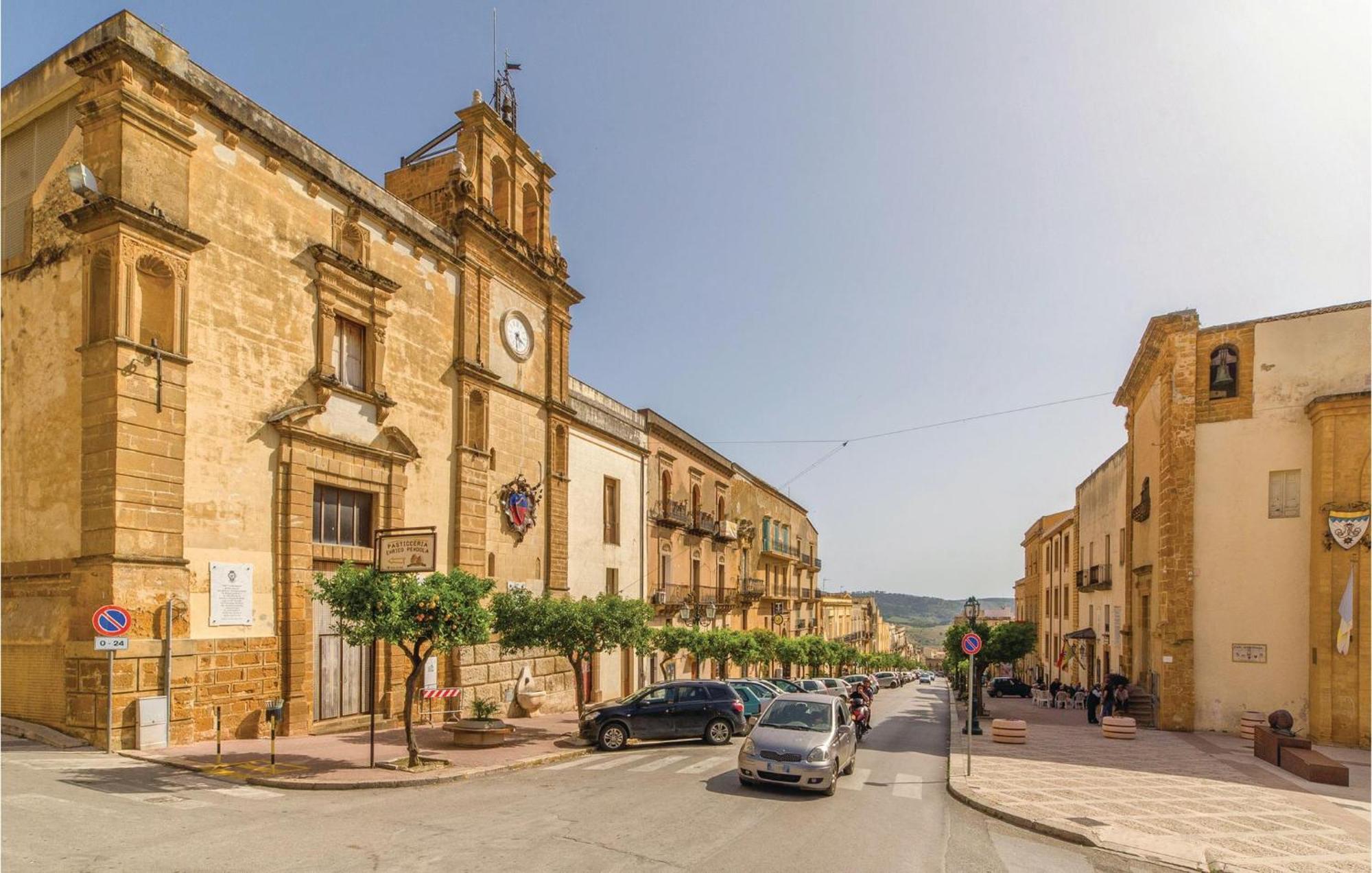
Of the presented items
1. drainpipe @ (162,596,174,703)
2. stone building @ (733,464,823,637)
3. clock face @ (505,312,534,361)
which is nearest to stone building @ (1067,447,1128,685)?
stone building @ (733,464,823,637)

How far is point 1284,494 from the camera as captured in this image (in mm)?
23953

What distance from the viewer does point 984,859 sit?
9.78 metres

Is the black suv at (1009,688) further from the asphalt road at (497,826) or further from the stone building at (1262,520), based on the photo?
the asphalt road at (497,826)

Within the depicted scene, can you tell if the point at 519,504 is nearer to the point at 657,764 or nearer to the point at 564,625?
the point at 564,625

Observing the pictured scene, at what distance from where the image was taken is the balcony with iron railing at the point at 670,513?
123 feet

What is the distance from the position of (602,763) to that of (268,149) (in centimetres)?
1444

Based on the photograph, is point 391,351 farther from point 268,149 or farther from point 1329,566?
point 1329,566

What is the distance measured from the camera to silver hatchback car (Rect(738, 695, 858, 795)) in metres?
12.7

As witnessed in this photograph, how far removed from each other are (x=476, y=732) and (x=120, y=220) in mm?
11696

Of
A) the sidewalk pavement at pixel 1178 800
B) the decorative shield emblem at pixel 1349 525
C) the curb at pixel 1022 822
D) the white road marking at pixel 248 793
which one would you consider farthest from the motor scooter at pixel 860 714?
the white road marking at pixel 248 793

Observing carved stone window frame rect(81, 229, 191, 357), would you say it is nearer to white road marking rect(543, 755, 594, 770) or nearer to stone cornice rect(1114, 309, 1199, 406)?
white road marking rect(543, 755, 594, 770)

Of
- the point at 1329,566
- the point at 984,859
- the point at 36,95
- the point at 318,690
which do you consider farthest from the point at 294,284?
the point at 1329,566

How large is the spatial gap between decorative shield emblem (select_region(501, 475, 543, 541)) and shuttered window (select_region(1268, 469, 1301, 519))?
21642 mm

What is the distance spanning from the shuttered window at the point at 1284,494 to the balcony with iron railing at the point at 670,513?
22.3 metres
